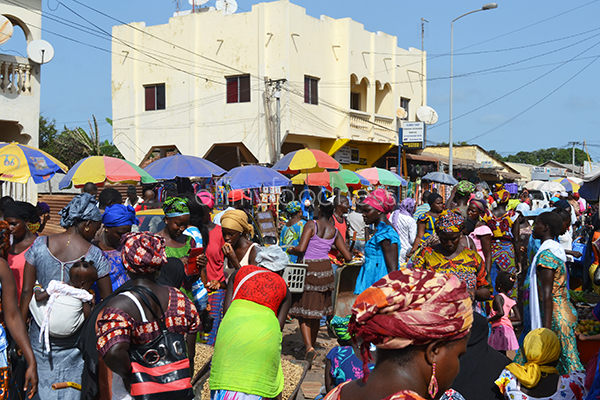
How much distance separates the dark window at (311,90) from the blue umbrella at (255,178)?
11.3 m

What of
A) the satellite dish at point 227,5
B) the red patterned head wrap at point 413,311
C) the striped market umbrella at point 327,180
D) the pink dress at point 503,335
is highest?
the satellite dish at point 227,5

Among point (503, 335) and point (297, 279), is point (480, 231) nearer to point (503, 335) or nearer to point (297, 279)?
point (503, 335)

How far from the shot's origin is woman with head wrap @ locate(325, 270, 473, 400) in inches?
71.3

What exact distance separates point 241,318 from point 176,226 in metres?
1.82

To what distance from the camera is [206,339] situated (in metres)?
6.66

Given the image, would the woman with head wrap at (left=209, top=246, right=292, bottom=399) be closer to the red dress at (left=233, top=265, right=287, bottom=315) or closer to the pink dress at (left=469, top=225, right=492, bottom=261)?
the red dress at (left=233, top=265, right=287, bottom=315)

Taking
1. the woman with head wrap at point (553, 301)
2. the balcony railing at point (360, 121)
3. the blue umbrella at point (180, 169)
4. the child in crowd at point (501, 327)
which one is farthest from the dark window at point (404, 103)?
the woman with head wrap at point (553, 301)

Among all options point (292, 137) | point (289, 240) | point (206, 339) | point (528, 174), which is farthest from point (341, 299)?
point (528, 174)

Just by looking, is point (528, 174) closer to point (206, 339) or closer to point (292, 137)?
point (292, 137)

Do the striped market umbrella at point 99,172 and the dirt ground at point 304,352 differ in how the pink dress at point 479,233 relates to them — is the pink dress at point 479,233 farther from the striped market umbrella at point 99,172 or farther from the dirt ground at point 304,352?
the striped market umbrella at point 99,172

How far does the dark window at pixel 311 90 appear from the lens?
2373cm

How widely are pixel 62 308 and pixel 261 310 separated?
4.64ft

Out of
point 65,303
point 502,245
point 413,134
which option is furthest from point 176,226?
point 413,134

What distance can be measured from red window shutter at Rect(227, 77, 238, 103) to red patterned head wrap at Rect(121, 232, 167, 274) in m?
20.9
